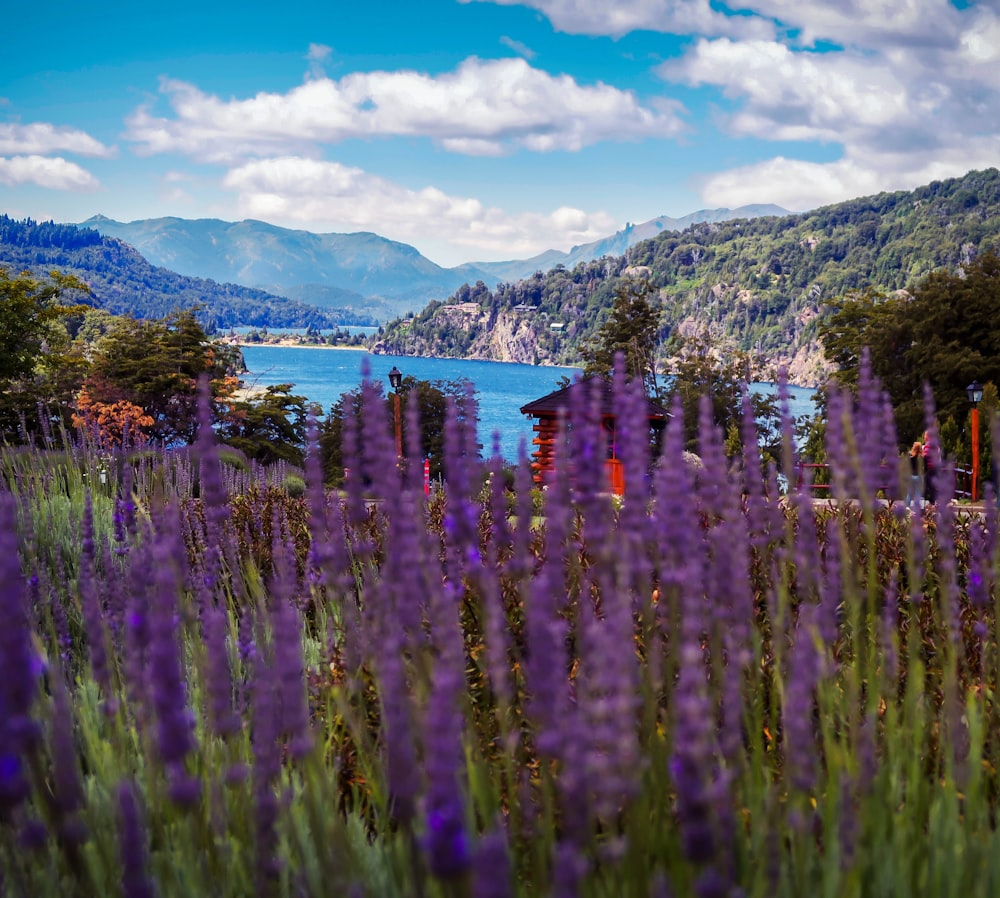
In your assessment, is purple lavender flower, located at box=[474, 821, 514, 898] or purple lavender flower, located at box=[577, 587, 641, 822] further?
purple lavender flower, located at box=[577, 587, 641, 822]

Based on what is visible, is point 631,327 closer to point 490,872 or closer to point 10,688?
point 10,688

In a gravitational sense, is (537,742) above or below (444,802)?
below

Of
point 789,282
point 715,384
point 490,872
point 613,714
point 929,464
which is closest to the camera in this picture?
point 490,872

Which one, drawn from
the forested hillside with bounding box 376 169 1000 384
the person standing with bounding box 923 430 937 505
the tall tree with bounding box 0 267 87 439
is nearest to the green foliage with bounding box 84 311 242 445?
the tall tree with bounding box 0 267 87 439

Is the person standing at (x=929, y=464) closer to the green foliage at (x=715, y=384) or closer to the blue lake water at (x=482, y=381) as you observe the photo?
the green foliage at (x=715, y=384)

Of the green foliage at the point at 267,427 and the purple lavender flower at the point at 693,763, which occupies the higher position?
the purple lavender flower at the point at 693,763

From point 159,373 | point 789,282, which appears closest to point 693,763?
point 159,373

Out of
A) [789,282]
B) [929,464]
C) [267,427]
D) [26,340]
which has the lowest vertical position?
[267,427]

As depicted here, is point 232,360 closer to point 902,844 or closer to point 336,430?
point 336,430

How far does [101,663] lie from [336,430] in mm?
35676

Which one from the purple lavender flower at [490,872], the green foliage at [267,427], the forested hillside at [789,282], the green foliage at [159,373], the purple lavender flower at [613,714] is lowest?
the green foliage at [267,427]

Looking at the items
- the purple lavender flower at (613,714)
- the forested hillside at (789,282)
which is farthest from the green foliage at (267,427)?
the forested hillside at (789,282)

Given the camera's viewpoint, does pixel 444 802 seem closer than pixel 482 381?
Yes

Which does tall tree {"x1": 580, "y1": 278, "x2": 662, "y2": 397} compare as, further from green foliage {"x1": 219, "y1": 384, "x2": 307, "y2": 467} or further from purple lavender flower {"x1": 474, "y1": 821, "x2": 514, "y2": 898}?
purple lavender flower {"x1": 474, "y1": 821, "x2": 514, "y2": 898}
